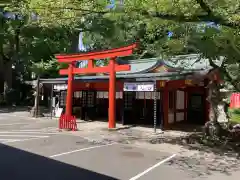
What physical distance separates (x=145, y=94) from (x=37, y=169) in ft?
41.8

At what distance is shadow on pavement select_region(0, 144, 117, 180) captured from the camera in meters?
7.98

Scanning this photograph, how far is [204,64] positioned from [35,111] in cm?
1372

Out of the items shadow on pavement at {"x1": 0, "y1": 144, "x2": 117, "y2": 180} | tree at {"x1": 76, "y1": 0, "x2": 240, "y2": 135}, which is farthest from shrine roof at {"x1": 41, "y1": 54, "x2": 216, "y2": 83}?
shadow on pavement at {"x1": 0, "y1": 144, "x2": 117, "y2": 180}

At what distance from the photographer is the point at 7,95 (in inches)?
1435

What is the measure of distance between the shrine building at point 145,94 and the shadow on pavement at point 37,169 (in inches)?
326

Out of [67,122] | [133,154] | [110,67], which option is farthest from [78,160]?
[110,67]

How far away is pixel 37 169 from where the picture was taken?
8.66 metres

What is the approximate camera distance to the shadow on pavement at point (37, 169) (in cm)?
798

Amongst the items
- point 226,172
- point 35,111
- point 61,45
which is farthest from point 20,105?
point 226,172

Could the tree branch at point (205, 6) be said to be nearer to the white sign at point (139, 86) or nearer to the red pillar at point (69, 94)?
the white sign at point (139, 86)

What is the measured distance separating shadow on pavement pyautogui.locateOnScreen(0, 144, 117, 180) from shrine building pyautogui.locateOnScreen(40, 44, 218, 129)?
8.29m

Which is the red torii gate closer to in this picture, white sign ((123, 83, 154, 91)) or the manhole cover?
white sign ((123, 83, 154, 91))

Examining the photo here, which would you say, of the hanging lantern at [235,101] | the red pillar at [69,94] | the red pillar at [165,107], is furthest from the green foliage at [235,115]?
the red pillar at [69,94]

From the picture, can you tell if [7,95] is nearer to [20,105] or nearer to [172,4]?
[20,105]
